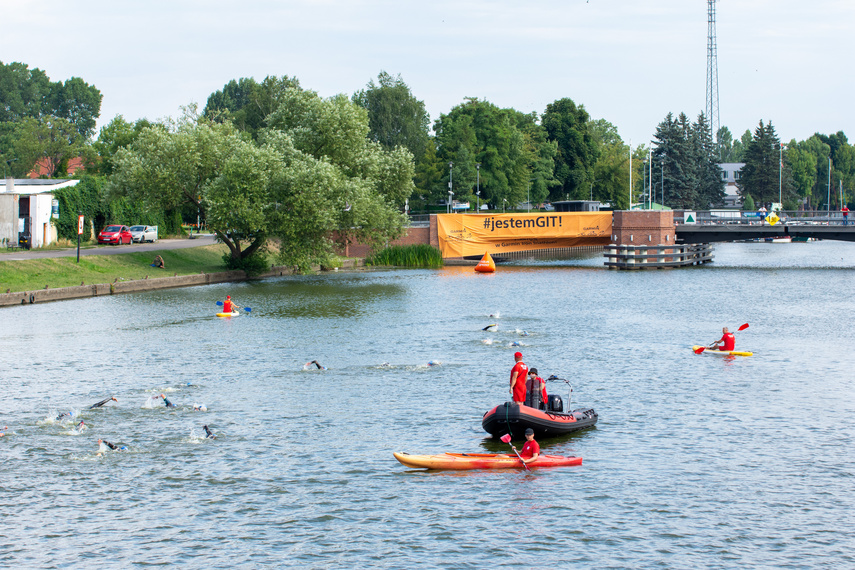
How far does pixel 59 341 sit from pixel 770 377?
3044 cm

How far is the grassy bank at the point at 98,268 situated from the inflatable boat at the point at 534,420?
1507 inches

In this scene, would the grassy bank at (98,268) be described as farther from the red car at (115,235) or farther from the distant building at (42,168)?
the distant building at (42,168)

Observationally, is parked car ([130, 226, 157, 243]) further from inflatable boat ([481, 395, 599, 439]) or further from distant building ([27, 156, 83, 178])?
distant building ([27, 156, 83, 178])

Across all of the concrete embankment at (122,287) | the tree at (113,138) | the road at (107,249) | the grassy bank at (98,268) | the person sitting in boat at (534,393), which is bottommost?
the person sitting in boat at (534,393)

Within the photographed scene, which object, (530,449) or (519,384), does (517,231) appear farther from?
(530,449)

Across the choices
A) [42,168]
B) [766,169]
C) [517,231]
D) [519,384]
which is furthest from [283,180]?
[766,169]

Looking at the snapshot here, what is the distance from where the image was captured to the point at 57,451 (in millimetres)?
23016

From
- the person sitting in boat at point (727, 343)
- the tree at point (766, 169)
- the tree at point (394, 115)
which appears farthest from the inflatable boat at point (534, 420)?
the tree at point (766, 169)

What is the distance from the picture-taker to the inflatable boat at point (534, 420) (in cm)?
2367

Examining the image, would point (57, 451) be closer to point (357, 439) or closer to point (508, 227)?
point (357, 439)

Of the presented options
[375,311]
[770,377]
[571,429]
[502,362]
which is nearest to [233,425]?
[571,429]

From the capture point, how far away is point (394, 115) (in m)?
127

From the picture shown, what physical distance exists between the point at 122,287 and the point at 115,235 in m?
20.1

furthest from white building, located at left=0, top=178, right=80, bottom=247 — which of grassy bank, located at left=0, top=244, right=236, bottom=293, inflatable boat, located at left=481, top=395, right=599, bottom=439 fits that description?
inflatable boat, located at left=481, top=395, right=599, bottom=439
